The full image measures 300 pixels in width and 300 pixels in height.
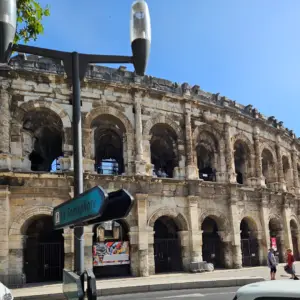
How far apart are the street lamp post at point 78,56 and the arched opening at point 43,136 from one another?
13119mm

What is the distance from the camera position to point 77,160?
13.0ft

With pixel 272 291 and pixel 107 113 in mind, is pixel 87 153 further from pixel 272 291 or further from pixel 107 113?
pixel 272 291

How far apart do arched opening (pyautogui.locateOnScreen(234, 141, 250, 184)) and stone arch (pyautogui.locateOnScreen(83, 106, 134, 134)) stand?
279 inches

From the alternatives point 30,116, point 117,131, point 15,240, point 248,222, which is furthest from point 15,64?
point 248,222

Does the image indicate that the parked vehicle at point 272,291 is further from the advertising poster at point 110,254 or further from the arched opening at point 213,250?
the arched opening at point 213,250

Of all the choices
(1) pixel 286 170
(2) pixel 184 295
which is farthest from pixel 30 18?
(1) pixel 286 170

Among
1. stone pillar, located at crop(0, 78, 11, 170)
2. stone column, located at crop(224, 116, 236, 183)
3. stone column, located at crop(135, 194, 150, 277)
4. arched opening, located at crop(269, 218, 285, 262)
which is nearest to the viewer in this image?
stone pillar, located at crop(0, 78, 11, 170)

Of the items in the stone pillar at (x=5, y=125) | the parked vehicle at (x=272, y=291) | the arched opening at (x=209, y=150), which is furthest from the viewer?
the arched opening at (x=209, y=150)

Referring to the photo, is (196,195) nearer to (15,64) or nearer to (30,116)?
(30,116)

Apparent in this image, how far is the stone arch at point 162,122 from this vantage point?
1847 centimetres

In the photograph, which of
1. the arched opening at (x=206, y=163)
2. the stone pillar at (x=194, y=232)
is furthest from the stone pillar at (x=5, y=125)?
the arched opening at (x=206, y=163)

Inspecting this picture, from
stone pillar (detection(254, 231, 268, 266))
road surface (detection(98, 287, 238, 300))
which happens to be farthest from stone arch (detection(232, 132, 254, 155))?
road surface (detection(98, 287, 238, 300))

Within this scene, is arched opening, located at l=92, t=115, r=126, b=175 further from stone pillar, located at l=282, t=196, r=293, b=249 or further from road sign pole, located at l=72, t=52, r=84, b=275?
road sign pole, located at l=72, t=52, r=84, b=275

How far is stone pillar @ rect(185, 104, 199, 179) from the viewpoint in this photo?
61.4ft
